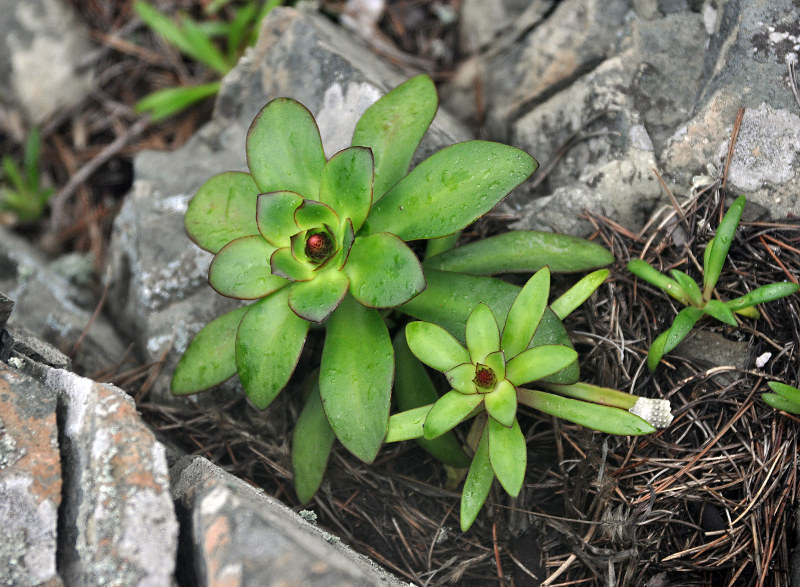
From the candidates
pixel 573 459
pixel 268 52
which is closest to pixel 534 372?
pixel 573 459

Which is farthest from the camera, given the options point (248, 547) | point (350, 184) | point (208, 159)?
point (208, 159)

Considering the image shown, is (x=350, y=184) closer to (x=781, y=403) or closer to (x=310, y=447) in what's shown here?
(x=310, y=447)

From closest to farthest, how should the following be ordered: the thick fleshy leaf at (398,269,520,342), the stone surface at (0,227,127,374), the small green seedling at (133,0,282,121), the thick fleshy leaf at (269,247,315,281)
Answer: the thick fleshy leaf at (269,247,315,281)
the thick fleshy leaf at (398,269,520,342)
the stone surface at (0,227,127,374)
the small green seedling at (133,0,282,121)

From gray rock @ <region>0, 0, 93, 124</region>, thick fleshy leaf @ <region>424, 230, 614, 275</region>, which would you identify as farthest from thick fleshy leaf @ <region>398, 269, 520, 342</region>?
gray rock @ <region>0, 0, 93, 124</region>

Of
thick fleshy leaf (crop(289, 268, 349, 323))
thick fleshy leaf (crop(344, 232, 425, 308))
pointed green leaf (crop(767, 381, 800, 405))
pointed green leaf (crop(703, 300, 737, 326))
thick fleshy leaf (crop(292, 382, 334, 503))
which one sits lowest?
thick fleshy leaf (crop(292, 382, 334, 503))

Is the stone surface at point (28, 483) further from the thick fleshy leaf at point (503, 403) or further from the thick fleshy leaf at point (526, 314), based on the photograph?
the thick fleshy leaf at point (526, 314)

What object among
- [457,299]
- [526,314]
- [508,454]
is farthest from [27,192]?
[508,454]

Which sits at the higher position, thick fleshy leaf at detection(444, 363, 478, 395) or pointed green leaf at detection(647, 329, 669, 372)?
thick fleshy leaf at detection(444, 363, 478, 395)

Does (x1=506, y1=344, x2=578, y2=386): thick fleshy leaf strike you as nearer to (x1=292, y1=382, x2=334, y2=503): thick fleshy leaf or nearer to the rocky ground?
the rocky ground
